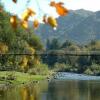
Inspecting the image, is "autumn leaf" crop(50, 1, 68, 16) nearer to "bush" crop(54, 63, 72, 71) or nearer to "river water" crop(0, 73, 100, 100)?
"river water" crop(0, 73, 100, 100)

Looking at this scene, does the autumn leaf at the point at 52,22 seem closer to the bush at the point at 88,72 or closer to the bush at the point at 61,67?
the bush at the point at 88,72

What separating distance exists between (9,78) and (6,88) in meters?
13.2

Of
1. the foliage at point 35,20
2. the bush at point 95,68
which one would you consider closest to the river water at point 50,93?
the foliage at point 35,20

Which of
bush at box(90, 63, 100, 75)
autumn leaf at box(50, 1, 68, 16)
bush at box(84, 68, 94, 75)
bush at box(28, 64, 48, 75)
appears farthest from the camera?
bush at box(90, 63, 100, 75)

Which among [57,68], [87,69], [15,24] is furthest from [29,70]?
[15,24]

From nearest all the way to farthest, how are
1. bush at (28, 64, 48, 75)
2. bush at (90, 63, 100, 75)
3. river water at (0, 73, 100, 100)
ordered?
1. river water at (0, 73, 100, 100)
2. bush at (28, 64, 48, 75)
3. bush at (90, 63, 100, 75)

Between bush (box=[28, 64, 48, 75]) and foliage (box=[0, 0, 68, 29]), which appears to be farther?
bush (box=[28, 64, 48, 75])

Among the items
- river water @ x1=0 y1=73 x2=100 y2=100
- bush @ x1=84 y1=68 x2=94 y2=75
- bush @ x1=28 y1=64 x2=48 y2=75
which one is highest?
bush @ x1=28 y1=64 x2=48 y2=75

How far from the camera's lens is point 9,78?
83.6m

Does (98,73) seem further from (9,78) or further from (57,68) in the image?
(9,78)

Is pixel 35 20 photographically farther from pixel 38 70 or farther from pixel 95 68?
pixel 95 68

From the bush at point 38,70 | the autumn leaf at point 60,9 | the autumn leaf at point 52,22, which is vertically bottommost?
the bush at point 38,70

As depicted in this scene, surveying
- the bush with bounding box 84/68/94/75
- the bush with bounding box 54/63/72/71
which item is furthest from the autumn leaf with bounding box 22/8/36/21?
the bush with bounding box 54/63/72/71

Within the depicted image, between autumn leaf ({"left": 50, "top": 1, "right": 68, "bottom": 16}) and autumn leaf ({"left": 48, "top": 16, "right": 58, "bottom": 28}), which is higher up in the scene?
autumn leaf ({"left": 50, "top": 1, "right": 68, "bottom": 16})
